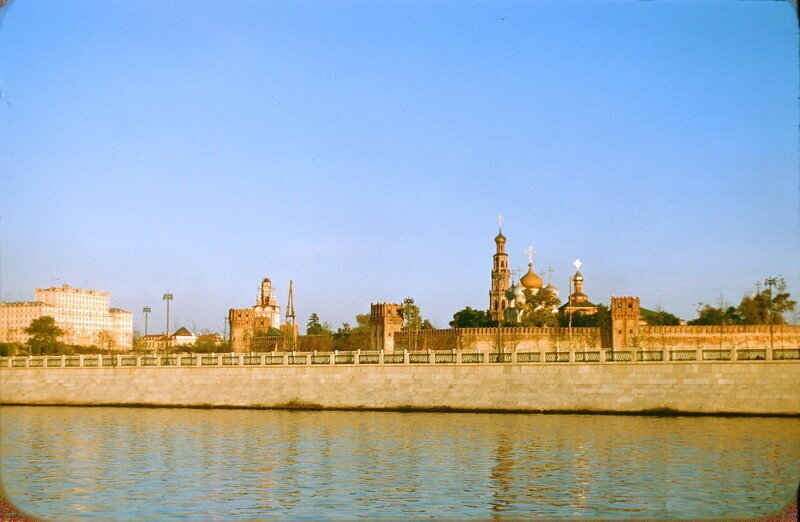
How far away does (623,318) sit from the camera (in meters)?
84.1

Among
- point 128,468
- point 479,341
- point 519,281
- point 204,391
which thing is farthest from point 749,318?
point 128,468

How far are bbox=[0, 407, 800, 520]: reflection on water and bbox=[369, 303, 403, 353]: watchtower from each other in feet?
164

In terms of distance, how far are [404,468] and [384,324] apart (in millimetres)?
66051

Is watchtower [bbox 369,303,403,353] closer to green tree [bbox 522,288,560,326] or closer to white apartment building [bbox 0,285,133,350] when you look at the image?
green tree [bbox 522,288,560,326]

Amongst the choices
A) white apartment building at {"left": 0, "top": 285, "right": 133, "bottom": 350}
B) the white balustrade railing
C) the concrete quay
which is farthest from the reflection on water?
white apartment building at {"left": 0, "top": 285, "right": 133, "bottom": 350}

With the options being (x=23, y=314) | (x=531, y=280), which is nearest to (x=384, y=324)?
(x=531, y=280)

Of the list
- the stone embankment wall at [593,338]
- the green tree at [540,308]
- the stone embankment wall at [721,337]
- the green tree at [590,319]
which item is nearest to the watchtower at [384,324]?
the stone embankment wall at [593,338]

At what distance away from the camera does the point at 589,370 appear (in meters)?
45.4

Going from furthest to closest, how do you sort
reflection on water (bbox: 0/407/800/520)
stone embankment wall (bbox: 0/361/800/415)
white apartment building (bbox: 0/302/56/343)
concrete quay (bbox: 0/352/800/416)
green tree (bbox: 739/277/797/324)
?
white apartment building (bbox: 0/302/56/343) < green tree (bbox: 739/277/797/324) < concrete quay (bbox: 0/352/800/416) < stone embankment wall (bbox: 0/361/800/415) < reflection on water (bbox: 0/407/800/520)

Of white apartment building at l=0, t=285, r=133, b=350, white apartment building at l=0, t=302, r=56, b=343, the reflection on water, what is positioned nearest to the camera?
the reflection on water

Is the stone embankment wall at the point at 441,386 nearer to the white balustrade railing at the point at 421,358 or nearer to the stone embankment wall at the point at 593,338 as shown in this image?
the white balustrade railing at the point at 421,358

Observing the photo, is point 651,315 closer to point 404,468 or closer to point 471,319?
point 471,319

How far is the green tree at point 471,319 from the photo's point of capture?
331 ft

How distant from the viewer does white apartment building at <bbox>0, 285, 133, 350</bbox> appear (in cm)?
11469
